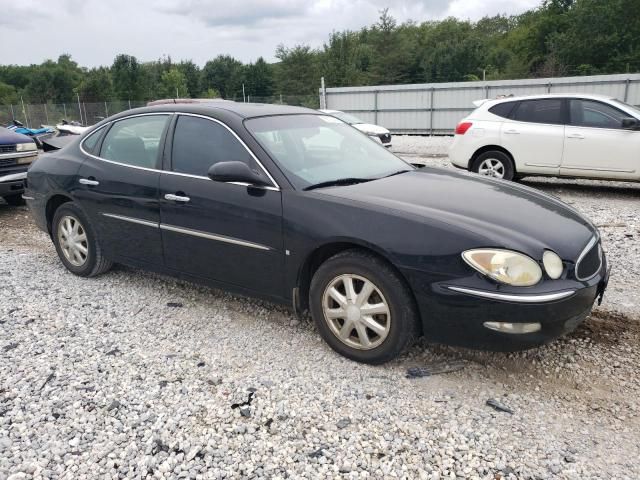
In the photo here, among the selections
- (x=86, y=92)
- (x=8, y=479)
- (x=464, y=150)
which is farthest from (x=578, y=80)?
(x=86, y=92)

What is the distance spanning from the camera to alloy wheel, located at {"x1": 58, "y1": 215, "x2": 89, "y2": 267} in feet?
16.1

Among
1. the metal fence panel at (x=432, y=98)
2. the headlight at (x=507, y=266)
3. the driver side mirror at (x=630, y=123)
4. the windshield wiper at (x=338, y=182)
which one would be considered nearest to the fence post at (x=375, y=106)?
the metal fence panel at (x=432, y=98)

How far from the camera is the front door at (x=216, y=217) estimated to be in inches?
140

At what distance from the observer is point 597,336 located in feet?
12.0

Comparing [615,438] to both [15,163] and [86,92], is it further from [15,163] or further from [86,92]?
[86,92]

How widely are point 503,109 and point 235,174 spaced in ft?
23.5

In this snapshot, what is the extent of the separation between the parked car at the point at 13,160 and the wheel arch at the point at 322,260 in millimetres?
6231

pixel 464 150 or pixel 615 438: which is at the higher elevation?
pixel 464 150

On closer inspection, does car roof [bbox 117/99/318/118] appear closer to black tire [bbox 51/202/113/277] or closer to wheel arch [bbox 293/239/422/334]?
black tire [bbox 51/202/113/277]

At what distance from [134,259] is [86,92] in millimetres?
50158

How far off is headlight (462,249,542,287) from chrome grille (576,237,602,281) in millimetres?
352

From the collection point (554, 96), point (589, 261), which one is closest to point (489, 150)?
point (554, 96)

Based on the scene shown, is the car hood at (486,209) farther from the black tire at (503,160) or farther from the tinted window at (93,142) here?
the black tire at (503,160)

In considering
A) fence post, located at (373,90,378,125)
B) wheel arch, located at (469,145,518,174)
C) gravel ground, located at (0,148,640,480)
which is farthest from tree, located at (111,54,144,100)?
gravel ground, located at (0,148,640,480)
